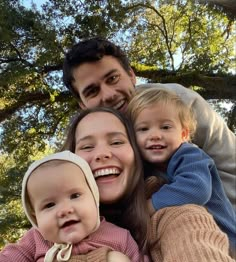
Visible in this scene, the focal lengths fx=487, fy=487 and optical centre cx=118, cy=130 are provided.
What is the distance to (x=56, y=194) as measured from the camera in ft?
4.17

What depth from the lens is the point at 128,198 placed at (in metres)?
1.49

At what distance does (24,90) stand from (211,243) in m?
7.31

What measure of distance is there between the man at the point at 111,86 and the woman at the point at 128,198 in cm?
54

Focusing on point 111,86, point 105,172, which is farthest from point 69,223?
point 111,86

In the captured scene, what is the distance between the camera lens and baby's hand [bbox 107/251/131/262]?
122 centimetres

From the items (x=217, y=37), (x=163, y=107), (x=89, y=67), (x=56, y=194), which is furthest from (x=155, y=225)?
(x=217, y=37)

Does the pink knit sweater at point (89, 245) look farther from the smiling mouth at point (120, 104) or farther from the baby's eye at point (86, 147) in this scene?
the smiling mouth at point (120, 104)

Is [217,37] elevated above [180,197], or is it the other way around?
[217,37]

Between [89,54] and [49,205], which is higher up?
[89,54]

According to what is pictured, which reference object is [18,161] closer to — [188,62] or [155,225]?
[188,62]

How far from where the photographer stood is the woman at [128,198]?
1237mm

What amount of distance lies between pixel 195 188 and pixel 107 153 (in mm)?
285

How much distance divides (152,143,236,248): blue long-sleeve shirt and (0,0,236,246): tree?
5959 millimetres

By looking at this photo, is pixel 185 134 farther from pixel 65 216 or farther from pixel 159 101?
pixel 65 216
